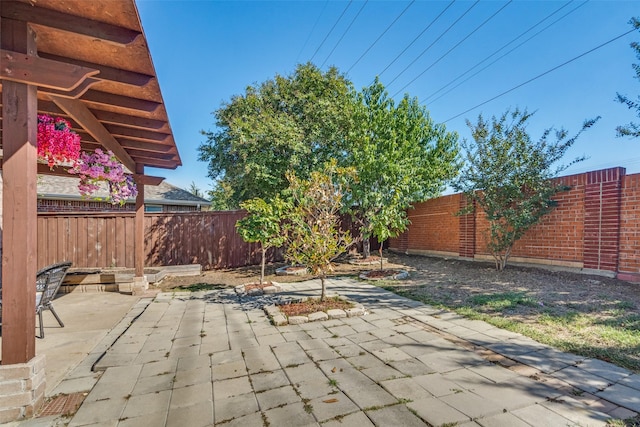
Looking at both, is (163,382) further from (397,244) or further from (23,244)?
(397,244)

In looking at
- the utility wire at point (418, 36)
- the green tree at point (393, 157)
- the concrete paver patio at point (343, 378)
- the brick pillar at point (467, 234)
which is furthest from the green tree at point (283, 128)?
the concrete paver patio at point (343, 378)

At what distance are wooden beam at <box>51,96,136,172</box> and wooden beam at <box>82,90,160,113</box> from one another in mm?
154

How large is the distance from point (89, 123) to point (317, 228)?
121 inches

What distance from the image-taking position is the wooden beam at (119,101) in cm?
302

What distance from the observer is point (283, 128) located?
8.50 meters

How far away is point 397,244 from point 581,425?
1000 cm

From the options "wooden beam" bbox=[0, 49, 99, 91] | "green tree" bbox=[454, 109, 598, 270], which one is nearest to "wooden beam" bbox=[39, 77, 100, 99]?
"wooden beam" bbox=[0, 49, 99, 91]

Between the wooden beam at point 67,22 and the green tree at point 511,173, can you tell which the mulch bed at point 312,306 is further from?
the green tree at point 511,173

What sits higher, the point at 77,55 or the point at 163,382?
the point at 77,55

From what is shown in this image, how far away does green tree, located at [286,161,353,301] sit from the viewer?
4289 mm

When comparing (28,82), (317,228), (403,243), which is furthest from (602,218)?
(28,82)

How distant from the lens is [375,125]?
806 centimetres

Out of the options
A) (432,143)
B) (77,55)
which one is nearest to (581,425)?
(77,55)

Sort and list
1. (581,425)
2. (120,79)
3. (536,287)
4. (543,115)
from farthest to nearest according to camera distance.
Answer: (543,115)
(536,287)
(120,79)
(581,425)
